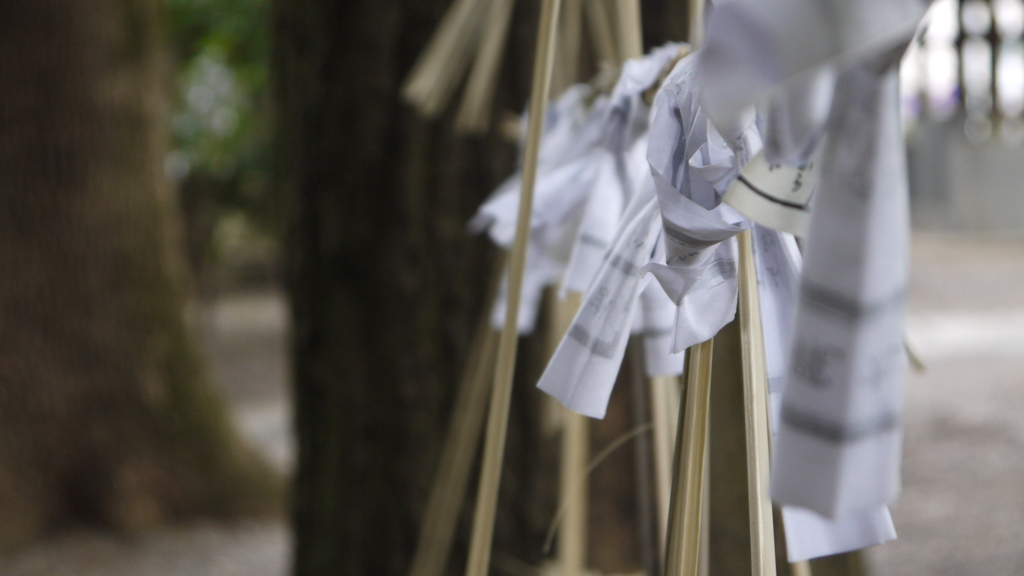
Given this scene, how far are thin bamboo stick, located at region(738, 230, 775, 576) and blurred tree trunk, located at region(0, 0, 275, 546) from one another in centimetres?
175

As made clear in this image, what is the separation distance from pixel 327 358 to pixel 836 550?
0.88m

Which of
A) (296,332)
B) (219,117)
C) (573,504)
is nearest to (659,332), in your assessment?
(573,504)

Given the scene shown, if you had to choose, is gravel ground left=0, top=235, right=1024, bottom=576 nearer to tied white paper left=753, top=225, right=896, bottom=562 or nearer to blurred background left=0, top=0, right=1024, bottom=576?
blurred background left=0, top=0, right=1024, bottom=576

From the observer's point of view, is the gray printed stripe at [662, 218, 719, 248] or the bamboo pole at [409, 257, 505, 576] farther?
the bamboo pole at [409, 257, 505, 576]

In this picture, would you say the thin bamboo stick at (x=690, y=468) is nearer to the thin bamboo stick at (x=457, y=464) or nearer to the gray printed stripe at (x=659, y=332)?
the gray printed stripe at (x=659, y=332)

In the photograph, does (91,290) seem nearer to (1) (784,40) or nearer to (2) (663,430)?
(2) (663,430)

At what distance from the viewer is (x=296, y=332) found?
45.9 inches

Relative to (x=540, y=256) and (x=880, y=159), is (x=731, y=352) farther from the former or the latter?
(x=880, y=159)

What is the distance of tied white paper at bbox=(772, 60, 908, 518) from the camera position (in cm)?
22

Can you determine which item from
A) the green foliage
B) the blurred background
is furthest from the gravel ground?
the green foliage

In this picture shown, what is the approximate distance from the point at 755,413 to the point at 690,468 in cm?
3

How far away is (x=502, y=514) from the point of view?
1034 millimetres

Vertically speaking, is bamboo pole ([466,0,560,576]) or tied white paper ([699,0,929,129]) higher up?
tied white paper ([699,0,929,129])

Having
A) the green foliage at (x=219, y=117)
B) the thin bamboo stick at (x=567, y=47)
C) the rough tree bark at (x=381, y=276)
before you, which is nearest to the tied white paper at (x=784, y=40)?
the thin bamboo stick at (x=567, y=47)
